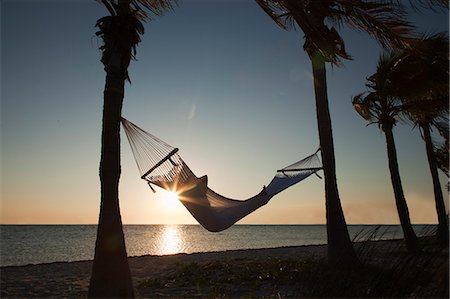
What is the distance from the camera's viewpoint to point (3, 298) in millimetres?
6191

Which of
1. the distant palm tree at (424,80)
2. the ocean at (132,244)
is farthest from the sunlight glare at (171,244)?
the distant palm tree at (424,80)

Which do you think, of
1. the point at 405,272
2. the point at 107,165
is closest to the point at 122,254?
the point at 107,165

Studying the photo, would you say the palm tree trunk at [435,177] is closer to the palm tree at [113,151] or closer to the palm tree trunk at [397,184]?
the palm tree trunk at [397,184]

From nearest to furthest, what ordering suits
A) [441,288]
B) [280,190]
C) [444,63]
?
[441,288]
[280,190]
[444,63]

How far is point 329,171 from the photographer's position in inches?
284

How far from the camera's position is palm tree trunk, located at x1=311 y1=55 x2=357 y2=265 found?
6844 mm

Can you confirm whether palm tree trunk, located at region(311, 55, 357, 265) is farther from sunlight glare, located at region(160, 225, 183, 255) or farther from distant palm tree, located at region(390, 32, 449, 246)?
sunlight glare, located at region(160, 225, 183, 255)

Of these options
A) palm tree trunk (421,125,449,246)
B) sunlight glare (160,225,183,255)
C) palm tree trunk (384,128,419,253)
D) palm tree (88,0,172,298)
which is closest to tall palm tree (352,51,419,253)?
palm tree trunk (384,128,419,253)

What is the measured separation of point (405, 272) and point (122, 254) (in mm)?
3022

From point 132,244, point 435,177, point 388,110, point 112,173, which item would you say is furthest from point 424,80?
point 132,244

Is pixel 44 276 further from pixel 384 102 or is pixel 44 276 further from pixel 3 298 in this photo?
pixel 384 102

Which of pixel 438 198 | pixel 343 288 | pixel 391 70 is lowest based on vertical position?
pixel 343 288

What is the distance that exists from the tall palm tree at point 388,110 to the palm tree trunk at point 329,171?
108 inches

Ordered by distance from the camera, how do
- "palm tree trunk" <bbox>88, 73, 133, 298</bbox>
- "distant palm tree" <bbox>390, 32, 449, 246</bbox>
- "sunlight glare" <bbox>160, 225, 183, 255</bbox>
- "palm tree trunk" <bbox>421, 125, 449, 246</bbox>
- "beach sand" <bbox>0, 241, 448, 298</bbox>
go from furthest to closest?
1. "sunlight glare" <bbox>160, 225, 183, 255</bbox>
2. "palm tree trunk" <bbox>421, 125, 449, 246</bbox>
3. "distant palm tree" <bbox>390, 32, 449, 246</bbox>
4. "beach sand" <bbox>0, 241, 448, 298</bbox>
5. "palm tree trunk" <bbox>88, 73, 133, 298</bbox>
